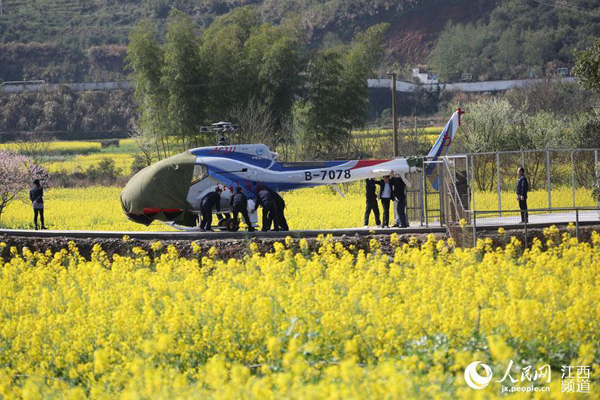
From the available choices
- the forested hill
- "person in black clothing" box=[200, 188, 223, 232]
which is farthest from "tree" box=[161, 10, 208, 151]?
the forested hill

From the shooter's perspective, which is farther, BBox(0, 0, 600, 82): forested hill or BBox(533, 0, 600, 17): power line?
BBox(533, 0, 600, 17): power line

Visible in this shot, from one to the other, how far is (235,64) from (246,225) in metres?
28.7

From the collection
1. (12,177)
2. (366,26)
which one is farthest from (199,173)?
(366,26)

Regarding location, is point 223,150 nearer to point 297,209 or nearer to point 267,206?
point 267,206

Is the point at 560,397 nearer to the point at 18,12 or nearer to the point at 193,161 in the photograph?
the point at 193,161

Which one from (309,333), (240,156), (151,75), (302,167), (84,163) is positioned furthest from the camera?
(84,163)

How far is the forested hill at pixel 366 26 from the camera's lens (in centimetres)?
11175

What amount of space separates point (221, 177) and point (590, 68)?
1004 centimetres

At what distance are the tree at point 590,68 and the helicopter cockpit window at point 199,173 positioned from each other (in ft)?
33.3

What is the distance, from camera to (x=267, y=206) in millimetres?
20781

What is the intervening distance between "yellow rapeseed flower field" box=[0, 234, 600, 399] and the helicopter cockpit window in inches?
305

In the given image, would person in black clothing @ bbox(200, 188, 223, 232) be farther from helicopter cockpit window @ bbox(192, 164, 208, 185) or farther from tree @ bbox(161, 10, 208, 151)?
tree @ bbox(161, 10, 208, 151)

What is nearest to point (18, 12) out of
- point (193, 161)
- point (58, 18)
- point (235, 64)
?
point (58, 18)

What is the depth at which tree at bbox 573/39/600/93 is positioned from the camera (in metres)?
23.7
